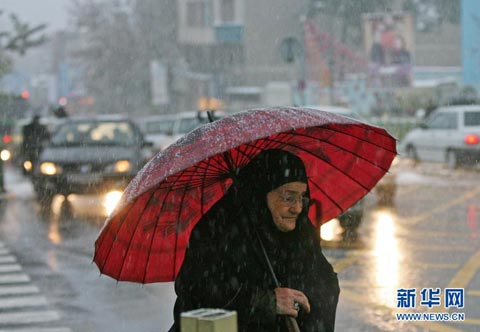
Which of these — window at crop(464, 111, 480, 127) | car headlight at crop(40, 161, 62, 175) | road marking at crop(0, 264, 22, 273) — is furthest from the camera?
window at crop(464, 111, 480, 127)

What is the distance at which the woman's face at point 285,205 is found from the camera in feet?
12.2

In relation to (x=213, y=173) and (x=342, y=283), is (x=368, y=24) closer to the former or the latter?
(x=342, y=283)

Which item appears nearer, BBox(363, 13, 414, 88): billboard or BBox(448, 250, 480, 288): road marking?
BBox(448, 250, 480, 288): road marking

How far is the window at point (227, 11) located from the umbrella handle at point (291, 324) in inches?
2128

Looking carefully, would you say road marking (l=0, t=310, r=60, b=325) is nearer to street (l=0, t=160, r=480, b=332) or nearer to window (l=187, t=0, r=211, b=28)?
street (l=0, t=160, r=480, b=332)

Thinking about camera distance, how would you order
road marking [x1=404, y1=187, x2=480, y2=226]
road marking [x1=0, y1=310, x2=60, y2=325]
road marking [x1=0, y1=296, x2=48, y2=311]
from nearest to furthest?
1. road marking [x1=0, y1=310, x2=60, y2=325]
2. road marking [x1=0, y1=296, x2=48, y2=311]
3. road marking [x1=404, y1=187, x2=480, y2=226]

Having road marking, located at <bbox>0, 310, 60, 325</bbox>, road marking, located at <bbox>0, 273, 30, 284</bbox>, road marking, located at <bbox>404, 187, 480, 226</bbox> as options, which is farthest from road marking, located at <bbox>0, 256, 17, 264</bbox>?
road marking, located at <bbox>404, 187, 480, 226</bbox>

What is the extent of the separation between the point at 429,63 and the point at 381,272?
48.7 metres

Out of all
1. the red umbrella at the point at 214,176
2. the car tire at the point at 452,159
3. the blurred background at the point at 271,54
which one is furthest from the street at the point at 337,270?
the blurred background at the point at 271,54

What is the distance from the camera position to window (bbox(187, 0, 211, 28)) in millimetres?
58062

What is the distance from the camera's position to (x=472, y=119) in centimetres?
2600

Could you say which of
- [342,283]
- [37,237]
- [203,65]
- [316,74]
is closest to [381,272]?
[342,283]

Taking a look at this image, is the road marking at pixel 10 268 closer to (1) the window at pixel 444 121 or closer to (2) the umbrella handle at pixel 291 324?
(2) the umbrella handle at pixel 291 324

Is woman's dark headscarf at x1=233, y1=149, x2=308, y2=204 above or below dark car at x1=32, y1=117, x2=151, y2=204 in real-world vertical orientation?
above
